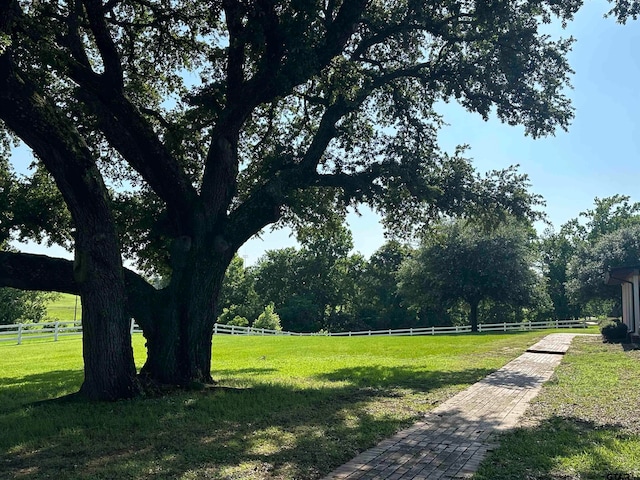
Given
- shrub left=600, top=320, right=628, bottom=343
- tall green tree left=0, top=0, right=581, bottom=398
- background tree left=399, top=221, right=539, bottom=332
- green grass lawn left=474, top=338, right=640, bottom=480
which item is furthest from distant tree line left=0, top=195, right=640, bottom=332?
green grass lawn left=474, top=338, right=640, bottom=480

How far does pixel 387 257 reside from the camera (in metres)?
65.5

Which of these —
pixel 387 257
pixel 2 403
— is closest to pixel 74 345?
pixel 2 403

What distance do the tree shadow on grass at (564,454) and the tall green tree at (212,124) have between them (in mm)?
6102

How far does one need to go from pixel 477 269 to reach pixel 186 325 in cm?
3170

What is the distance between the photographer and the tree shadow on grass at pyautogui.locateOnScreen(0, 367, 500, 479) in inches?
204

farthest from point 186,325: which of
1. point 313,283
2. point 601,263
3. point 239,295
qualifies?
point 313,283

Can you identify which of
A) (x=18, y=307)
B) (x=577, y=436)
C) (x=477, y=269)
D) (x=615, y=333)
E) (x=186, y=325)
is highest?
(x=477, y=269)

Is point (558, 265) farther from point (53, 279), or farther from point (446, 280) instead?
point (53, 279)

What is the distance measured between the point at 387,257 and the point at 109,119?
57214 millimetres

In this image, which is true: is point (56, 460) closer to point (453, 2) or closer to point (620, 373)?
point (453, 2)

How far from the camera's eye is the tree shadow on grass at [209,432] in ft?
17.0

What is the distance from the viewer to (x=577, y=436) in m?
6.44

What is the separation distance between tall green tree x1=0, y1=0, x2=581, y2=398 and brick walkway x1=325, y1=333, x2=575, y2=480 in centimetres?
481

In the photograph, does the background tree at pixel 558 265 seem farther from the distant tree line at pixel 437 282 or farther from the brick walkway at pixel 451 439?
the brick walkway at pixel 451 439
